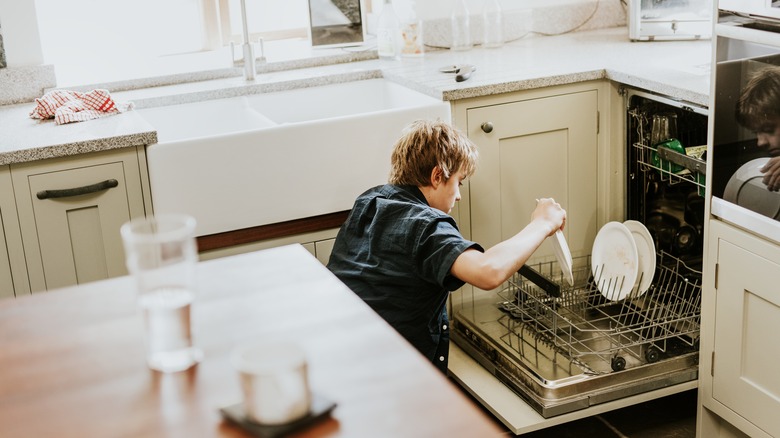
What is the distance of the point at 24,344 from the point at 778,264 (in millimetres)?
1594

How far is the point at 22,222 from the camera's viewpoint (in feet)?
8.39

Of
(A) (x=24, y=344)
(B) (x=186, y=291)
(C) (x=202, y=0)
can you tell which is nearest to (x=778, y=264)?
(B) (x=186, y=291)

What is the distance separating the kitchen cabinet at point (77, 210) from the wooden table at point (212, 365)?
3.63ft

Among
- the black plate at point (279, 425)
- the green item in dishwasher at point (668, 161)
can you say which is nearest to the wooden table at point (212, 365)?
the black plate at point (279, 425)

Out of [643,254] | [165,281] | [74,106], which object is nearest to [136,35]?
[74,106]

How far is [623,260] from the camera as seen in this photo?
9.24 ft

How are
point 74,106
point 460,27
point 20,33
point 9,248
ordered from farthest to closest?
point 460,27
point 20,33
point 74,106
point 9,248

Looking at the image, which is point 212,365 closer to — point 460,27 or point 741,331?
point 741,331

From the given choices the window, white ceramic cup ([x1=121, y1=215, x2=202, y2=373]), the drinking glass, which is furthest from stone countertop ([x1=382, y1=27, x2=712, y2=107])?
white ceramic cup ([x1=121, y1=215, x2=202, y2=373])

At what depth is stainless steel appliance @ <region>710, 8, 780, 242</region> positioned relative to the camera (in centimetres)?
208

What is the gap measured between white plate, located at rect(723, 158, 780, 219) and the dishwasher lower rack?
438 millimetres

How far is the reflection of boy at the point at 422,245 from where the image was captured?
197cm

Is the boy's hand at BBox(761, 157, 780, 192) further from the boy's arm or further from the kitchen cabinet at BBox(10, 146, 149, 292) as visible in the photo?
the kitchen cabinet at BBox(10, 146, 149, 292)

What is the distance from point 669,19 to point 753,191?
1339 millimetres
